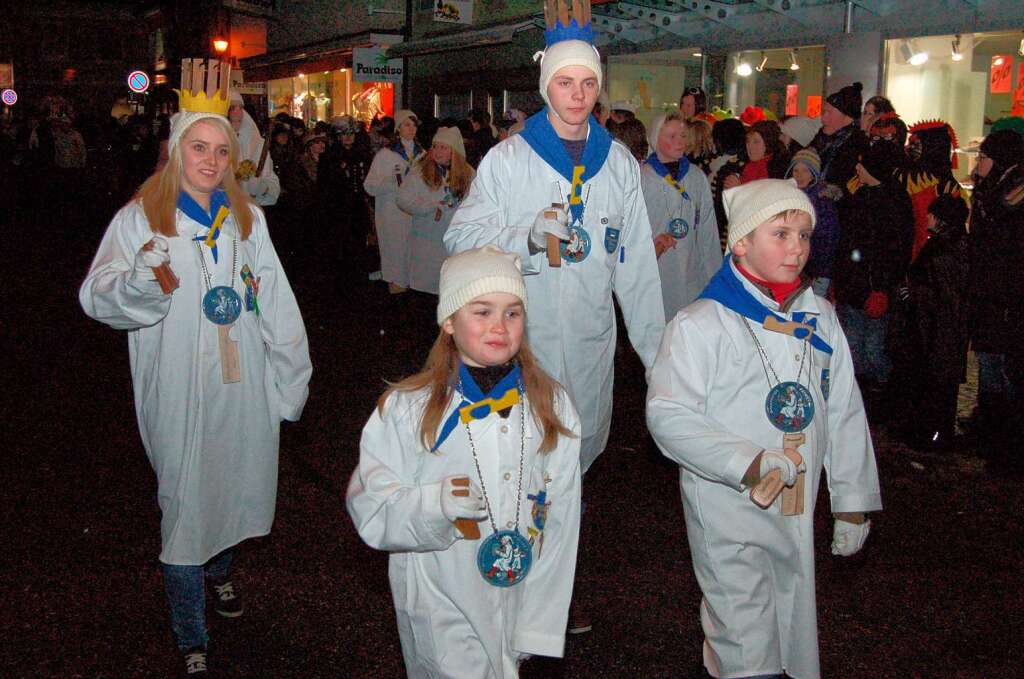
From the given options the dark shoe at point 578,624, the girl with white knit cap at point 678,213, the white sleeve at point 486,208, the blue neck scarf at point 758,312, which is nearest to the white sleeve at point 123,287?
the white sleeve at point 486,208

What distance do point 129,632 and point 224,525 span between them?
2.95 ft

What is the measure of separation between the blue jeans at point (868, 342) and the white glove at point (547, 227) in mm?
4836

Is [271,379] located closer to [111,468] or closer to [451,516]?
[451,516]

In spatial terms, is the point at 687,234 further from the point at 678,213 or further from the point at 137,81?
the point at 137,81

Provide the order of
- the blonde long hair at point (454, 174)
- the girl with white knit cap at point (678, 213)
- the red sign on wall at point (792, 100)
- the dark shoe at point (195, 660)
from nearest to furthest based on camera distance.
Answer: the dark shoe at point (195, 660) → the girl with white knit cap at point (678, 213) → the blonde long hair at point (454, 174) → the red sign on wall at point (792, 100)

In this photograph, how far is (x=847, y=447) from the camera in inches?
138

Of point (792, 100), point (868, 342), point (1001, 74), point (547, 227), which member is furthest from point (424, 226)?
point (547, 227)

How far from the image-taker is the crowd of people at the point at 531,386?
119 inches

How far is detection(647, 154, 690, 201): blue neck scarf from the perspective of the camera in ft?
24.7

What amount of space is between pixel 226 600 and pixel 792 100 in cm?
1208

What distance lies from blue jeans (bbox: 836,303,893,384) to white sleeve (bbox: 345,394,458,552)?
5910mm

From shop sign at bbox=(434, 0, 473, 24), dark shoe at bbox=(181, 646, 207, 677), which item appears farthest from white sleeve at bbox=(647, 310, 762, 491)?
shop sign at bbox=(434, 0, 473, 24)

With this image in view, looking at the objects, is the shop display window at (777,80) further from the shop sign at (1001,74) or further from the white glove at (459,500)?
the white glove at (459,500)

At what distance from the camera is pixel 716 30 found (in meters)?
16.4
